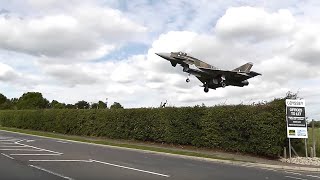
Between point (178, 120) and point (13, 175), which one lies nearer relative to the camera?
point (13, 175)

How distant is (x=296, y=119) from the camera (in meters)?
21.5

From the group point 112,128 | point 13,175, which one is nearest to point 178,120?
point 112,128

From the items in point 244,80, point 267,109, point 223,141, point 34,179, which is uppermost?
point 244,80

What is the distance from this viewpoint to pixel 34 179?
1175cm

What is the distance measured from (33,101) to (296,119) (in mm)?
99692

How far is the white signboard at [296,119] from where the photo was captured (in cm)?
2117

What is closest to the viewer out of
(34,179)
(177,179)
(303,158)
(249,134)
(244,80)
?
(34,179)

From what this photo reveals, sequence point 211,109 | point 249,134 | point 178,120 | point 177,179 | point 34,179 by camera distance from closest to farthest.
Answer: point 34,179
point 177,179
point 249,134
point 211,109
point 178,120

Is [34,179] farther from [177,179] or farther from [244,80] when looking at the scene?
[244,80]

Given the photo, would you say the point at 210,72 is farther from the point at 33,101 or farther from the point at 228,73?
the point at 33,101

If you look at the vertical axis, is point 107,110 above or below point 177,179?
above

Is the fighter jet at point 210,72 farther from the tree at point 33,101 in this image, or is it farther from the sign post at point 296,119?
the tree at point 33,101

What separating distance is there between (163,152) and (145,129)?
6.83 metres

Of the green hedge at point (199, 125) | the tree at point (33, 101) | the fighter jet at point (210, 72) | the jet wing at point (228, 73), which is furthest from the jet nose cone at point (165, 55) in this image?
the tree at point (33, 101)
